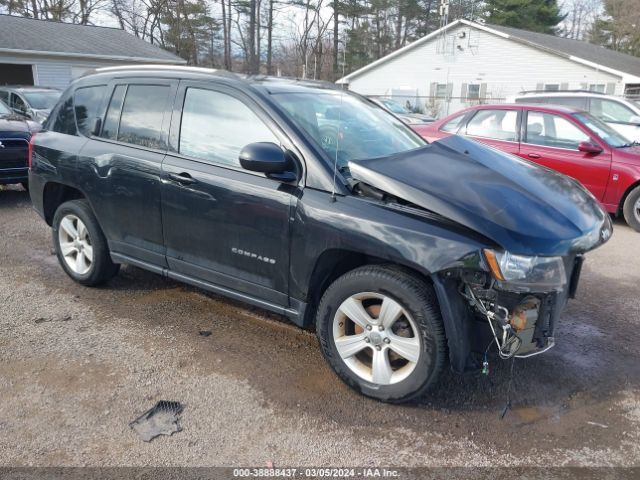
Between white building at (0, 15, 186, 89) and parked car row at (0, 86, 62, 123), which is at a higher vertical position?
white building at (0, 15, 186, 89)

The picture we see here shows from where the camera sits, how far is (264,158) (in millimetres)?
3156

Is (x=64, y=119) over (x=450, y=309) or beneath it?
over

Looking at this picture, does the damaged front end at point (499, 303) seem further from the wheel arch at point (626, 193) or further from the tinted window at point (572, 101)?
the tinted window at point (572, 101)

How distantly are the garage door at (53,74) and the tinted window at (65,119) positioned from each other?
21428 millimetres

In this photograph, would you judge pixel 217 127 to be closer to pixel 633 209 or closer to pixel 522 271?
pixel 522 271

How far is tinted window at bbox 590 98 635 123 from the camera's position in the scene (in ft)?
36.0

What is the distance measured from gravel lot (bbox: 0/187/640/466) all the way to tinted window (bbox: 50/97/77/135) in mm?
1430

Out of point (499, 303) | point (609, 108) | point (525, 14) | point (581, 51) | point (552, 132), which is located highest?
point (525, 14)

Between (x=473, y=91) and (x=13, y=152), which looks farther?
(x=473, y=91)

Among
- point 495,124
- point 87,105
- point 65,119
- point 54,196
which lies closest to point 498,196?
point 87,105

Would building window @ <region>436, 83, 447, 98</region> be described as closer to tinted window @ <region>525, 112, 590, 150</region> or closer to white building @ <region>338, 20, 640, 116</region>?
white building @ <region>338, 20, 640, 116</region>

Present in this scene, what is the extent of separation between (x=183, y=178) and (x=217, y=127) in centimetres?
42

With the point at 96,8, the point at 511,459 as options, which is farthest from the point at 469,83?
the point at 511,459

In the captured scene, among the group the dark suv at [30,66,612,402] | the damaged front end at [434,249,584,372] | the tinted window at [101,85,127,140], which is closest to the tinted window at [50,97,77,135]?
the dark suv at [30,66,612,402]
